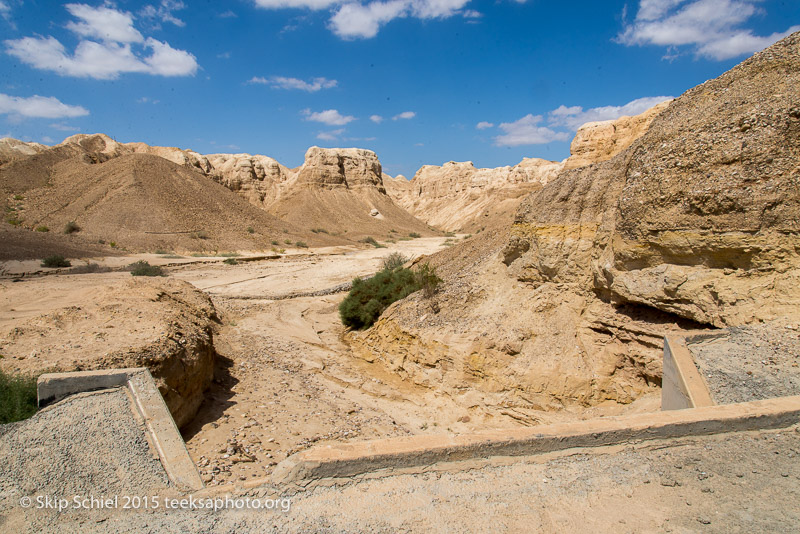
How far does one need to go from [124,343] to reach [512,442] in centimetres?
556

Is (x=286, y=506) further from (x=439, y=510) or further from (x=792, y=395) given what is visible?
(x=792, y=395)

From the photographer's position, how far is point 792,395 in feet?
14.1

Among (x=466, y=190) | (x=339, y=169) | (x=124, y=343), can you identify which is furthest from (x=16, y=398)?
(x=466, y=190)

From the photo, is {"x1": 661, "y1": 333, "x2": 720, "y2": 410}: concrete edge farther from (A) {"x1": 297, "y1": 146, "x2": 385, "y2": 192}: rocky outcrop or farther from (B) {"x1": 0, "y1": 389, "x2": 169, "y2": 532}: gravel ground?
→ (A) {"x1": 297, "y1": 146, "x2": 385, "y2": 192}: rocky outcrop

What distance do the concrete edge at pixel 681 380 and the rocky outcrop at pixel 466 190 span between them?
39.4m

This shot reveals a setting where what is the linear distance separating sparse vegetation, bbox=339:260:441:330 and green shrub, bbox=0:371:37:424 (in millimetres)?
8816

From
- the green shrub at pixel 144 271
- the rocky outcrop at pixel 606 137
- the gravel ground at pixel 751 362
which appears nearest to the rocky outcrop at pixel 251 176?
the green shrub at pixel 144 271

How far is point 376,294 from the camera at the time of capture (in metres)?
13.4

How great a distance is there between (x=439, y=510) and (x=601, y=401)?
18.5 feet

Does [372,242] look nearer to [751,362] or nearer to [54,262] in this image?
[54,262]

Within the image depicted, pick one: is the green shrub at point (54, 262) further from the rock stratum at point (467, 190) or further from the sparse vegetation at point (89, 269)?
the rock stratum at point (467, 190)

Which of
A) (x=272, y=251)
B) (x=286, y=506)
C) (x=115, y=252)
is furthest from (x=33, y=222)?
(x=286, y=506)

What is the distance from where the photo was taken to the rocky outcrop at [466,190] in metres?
55.9

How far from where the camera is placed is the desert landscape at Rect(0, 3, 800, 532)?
3.20m
